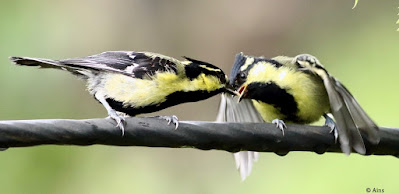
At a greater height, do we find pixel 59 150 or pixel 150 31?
pixel 150 31

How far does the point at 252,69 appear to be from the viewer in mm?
3459

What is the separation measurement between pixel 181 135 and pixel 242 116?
52.0 inches

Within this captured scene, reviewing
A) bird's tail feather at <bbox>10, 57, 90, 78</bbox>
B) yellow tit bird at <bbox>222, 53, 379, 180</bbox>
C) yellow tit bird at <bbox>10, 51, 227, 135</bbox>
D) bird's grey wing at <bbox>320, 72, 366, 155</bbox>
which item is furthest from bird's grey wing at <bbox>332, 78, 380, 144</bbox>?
bird's tail feather at <bbox>10, 57, 90, 78</bbox>

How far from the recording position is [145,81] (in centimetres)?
321

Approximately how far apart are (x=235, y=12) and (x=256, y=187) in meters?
1.76

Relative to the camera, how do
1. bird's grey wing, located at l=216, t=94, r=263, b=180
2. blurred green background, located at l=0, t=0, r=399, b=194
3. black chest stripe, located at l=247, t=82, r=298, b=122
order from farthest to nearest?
blurred green background, located at l=0, t=0, r=399, b=194
bird's grey wing, located at l=216, t=94, r=263, b=180
black chest stripe, located at l=247, t=82, r=298, b=122

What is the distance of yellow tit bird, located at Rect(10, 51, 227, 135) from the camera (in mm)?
3193

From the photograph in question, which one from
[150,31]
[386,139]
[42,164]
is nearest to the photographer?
[386,139]

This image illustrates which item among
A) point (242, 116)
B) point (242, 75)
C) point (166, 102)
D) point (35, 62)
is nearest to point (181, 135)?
point (166, 102)

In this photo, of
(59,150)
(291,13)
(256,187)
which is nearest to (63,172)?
(59,150)

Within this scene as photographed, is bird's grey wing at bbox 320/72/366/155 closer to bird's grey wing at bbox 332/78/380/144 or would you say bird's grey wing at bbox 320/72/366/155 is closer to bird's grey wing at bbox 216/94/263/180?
bird's grey wing at bbox 332/78/380/144

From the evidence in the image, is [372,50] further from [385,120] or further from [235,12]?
[235,12]

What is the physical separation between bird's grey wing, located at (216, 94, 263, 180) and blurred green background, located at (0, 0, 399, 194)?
1256mm

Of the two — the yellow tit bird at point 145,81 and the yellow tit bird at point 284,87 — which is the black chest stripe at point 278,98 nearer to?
the yellow tit bird at point 284,87
